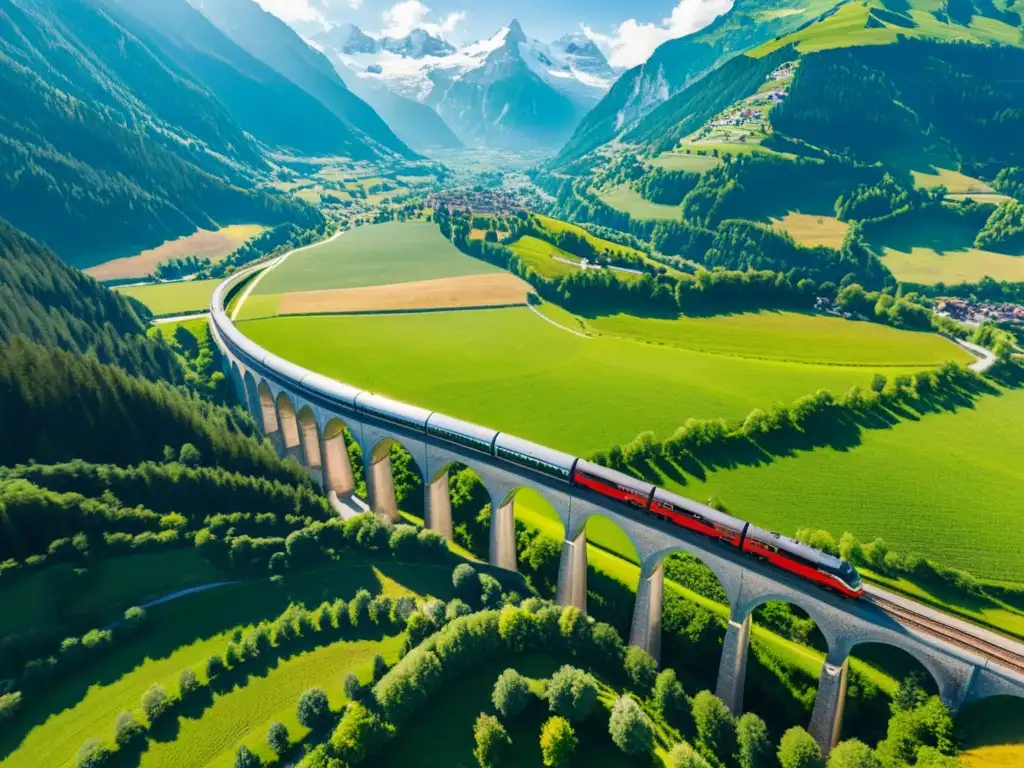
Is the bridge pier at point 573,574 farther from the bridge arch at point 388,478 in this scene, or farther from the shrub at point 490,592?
the bridge arch at point 388,478

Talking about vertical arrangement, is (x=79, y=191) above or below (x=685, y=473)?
above

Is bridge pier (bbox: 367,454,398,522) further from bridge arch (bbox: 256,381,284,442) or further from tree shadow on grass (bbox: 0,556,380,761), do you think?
bridge arch (bbox: 256,381,284,442)

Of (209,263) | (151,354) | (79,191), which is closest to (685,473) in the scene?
(151,354)

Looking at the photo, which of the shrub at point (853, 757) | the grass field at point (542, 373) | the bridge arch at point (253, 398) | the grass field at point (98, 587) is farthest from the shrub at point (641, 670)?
the bridge arch at point (253, 398)

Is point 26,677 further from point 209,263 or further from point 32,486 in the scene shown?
point 209,263

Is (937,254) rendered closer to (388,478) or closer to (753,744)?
(388,478)

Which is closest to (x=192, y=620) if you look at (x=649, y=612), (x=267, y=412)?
(x=267, y=412)
